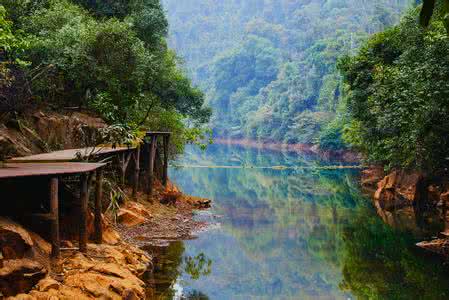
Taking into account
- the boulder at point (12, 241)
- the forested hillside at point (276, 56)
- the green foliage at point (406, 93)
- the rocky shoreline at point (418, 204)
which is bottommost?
the rocky shoreline at point (418, 204)

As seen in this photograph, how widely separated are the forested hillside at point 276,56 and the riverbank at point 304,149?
1.06m

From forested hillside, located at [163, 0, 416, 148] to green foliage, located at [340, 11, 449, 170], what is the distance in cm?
2861

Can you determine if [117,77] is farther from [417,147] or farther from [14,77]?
[417,147]

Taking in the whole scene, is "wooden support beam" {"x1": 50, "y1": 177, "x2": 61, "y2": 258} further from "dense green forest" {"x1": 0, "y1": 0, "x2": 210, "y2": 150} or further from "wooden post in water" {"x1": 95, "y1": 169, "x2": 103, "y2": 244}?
"dense green forest" {"x1": 0, "y1": 0, "x2": 210, "y2": 150}

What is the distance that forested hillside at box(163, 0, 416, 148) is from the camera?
72.1 meters

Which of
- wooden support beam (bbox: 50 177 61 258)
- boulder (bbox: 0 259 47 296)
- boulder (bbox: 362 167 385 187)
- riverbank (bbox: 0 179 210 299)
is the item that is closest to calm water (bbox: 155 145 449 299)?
riverbank (bbox: 0 179 210 299)

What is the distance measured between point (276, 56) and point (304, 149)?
3771 centimetres

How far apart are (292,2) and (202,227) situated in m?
126

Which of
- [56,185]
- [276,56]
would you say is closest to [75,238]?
[56,185]

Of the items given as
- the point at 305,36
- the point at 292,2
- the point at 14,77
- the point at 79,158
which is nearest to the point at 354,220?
the point at 79,158

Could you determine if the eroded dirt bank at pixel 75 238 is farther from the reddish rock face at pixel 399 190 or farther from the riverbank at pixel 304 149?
the riverbank at pixel 304 149

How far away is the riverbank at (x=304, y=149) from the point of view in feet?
180

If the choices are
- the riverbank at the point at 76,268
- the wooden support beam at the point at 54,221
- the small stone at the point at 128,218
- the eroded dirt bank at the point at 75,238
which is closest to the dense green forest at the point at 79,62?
the eroded dirt bank at the point at 75,238

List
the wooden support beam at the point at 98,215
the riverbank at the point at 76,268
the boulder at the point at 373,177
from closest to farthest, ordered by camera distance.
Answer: the riverbank at the point at 76,268 < the wooden support beam at the point at 98,215 < the boulder at the point at 373,177
